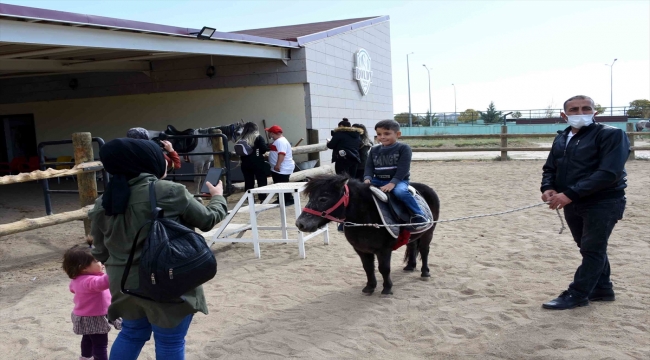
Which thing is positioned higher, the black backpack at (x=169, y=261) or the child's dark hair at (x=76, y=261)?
the black backpack at (x=169, y=261)

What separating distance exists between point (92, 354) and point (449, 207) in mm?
6609

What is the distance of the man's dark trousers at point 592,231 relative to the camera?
3.79 metres

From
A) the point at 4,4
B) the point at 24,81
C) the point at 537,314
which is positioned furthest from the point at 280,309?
the point at 24,81

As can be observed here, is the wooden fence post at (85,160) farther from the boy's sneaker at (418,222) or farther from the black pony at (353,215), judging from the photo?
the boy's sneaker at (418,222)

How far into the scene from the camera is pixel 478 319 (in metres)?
3.95

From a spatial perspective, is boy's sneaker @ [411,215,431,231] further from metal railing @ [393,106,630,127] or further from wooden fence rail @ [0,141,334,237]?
metal railing @ [393,106,630,127]

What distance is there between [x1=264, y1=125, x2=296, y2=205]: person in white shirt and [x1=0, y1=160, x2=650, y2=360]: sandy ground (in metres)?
1.61

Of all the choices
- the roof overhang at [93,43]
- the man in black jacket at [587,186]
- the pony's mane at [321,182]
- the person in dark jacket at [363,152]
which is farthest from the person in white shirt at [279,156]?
the man in black jacket at [587,186]

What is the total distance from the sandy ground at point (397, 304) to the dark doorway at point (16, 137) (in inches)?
377

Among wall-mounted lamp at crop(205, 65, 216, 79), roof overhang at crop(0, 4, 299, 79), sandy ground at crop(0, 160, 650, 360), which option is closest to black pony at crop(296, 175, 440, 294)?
sandy ground at crop(0, 160, 650, 360)

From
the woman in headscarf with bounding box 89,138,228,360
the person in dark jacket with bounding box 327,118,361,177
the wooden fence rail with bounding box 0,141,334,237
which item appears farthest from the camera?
the person in dark jacket with bounding box 327,118,361,177

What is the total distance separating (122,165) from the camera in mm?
2393

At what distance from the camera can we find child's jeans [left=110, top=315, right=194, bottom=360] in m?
2.47

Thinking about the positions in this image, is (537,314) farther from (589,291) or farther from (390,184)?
(390,184)
